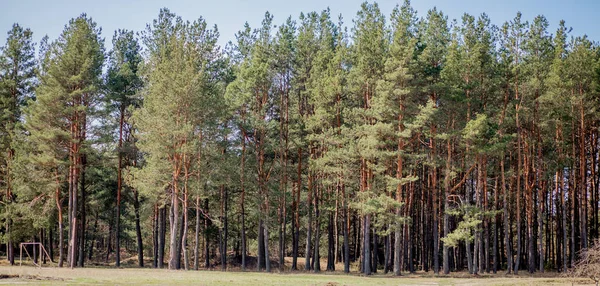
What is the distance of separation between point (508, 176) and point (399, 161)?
10166 millimetres

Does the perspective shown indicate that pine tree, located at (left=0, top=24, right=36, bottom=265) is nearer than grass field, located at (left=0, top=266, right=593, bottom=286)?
No

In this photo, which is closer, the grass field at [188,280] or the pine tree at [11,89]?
the grass field at [188,280]

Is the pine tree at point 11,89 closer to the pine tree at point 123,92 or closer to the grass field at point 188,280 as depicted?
the pine tree at point 123,92

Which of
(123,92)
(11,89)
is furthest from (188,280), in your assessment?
(11,89)

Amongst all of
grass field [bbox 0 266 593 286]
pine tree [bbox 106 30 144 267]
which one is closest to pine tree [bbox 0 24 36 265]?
pine tree [bbox 106 30 144 267]

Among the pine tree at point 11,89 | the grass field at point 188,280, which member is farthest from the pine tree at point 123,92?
the grass field at point 188,280

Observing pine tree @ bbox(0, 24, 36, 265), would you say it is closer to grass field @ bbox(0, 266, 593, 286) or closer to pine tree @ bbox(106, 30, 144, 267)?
pine tree @ bbox(106, 30, 144, 267)

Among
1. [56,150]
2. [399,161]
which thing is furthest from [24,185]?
[399,161]

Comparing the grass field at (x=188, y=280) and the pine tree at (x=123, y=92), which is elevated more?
the pine tree at (x=123, y=92)

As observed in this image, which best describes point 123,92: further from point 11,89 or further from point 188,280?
point 188,280

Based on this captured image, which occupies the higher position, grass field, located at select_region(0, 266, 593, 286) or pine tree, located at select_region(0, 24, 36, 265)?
pine tree, located at select_region(0, 24, 36, 265)

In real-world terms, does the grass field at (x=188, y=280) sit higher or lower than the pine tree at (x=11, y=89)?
lower

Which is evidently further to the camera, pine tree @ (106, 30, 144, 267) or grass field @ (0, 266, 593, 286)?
pine tree @ (106, 30, 144, 267)

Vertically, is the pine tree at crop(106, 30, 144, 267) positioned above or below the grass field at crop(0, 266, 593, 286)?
above
